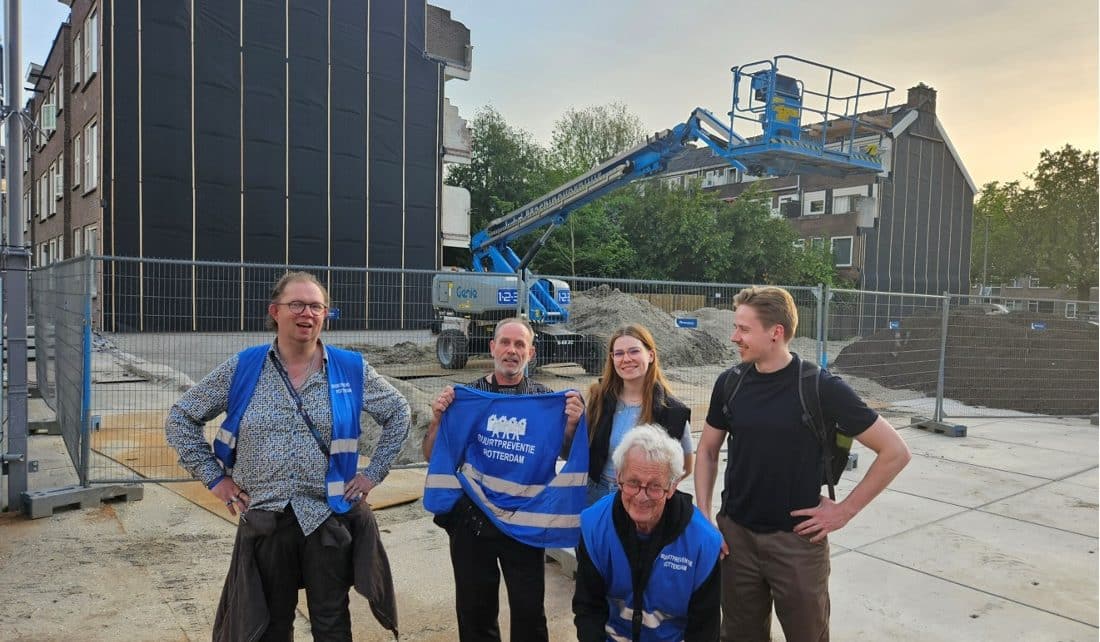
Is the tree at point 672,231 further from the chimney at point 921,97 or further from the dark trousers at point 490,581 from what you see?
the dark trousers at point 490,581

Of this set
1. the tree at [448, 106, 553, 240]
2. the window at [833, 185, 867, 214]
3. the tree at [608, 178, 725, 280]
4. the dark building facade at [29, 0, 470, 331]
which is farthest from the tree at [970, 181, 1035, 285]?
the dark building facade at [29, 0, 470, 331]

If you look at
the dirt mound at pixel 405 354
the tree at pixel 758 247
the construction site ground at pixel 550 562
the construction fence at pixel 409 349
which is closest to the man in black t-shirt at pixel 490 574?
the construction site ground at pixel 550 562

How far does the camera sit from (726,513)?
10.1 ft

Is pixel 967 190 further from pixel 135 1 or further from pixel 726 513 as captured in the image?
pixel 726 513

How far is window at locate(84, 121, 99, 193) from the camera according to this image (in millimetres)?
19880

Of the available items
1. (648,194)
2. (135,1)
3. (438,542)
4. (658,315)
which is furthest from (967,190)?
(438,542)

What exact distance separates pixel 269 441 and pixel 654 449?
1.45 m

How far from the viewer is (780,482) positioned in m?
2.85

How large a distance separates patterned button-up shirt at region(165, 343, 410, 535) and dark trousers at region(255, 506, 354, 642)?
88 millimetres

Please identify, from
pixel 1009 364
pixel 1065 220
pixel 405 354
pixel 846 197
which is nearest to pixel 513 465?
pixel 405 354

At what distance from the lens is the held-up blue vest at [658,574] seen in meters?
2.45

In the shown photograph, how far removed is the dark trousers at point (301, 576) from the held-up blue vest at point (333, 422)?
0.17m

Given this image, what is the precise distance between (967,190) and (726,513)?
4694cm

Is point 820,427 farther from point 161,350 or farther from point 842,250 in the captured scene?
point 842,250
